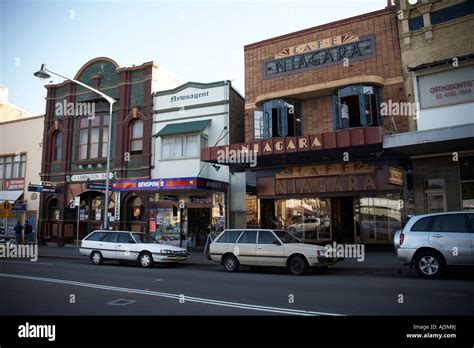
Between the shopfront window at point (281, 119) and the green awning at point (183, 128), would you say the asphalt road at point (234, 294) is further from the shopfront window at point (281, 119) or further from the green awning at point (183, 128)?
the green awning at point (183, 128)

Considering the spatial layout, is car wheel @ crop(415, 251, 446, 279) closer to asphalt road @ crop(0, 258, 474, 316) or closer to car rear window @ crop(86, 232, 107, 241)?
asphalt road @ crop(0, 258, 474, 316)

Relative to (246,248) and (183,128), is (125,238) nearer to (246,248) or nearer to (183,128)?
(246,248)

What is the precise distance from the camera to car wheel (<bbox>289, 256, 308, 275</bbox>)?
1169 cm

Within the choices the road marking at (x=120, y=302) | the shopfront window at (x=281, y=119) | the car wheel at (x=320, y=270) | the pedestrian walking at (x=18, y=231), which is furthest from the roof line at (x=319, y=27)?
the pedestrian walking at (x=18, y=231)

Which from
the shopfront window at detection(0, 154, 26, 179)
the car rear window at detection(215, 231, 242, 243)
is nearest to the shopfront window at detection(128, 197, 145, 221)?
the car rear window at detection(215, 231, 242, 243)

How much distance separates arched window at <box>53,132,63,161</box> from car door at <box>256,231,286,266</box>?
19.4 meters

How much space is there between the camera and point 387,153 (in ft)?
51.0

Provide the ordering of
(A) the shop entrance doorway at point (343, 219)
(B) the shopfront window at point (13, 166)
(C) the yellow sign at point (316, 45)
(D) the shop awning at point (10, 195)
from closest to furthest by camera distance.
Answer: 1. (C) the yellow sign at point (316, 45)
2. (A) the shop entrance doorway at point (343, 219)
3. (D) the shop awning at point (10, 195)
4. (B) the shopfront window at point (13, 166)

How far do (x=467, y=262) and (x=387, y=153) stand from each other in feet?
21.9

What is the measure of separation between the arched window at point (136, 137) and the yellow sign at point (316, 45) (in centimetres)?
971

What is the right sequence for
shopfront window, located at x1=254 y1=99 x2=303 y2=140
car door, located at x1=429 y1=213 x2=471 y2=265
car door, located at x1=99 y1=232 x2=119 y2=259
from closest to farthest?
car door, located at x1=429 y1=213 x2=471 y2=265 → car door, located at x1=99 y1=232 x2=119 y2=259 → shopfront window, located at x1=254 y1=99 x2=303 y2=140

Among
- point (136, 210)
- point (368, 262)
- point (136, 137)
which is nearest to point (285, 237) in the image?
point (368, 262)

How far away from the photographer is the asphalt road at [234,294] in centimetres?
680
